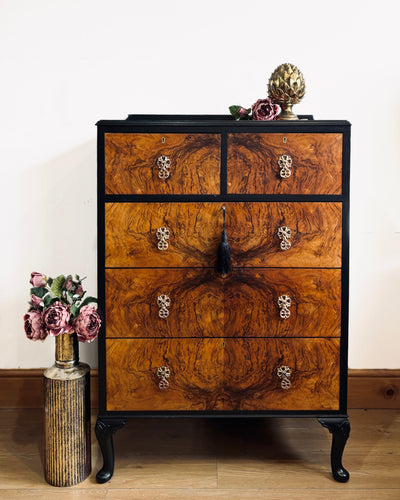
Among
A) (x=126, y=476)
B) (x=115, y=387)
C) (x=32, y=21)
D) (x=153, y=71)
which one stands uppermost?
(x=32, y=21)

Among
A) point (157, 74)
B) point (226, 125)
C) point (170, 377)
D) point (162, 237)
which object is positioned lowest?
point (170, 377)

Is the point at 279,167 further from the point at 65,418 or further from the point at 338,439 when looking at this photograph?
the point at 65,418

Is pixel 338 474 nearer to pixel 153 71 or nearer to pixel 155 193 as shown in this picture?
pixel 155 193

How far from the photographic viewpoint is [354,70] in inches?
82.1

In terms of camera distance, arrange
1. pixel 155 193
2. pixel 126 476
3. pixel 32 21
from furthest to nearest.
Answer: pixel 32 21 < pixel 126 476 < pixel 155 193

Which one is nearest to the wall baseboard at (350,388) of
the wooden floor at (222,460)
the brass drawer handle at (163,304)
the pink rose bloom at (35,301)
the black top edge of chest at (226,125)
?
the wooden floor at (222,460)

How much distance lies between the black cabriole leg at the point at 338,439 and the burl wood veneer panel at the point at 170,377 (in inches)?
14.3

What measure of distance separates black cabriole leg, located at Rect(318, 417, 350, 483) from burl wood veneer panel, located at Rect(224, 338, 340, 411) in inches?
1.9

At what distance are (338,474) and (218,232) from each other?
0.89 meters

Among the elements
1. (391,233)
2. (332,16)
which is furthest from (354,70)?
(391,233)

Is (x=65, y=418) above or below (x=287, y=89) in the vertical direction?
below

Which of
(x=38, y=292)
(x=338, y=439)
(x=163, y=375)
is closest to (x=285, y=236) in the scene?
(x=163, y=375)

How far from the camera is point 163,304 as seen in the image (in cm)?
153

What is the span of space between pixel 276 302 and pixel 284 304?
3 centimetres
